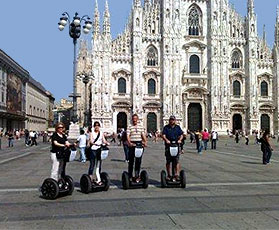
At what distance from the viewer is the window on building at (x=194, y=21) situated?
52.2m

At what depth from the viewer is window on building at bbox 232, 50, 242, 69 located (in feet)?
173

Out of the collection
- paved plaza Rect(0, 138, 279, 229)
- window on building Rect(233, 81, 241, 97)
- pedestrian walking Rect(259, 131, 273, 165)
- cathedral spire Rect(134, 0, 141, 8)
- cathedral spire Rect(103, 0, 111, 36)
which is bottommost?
paved plaza Rect(0, 138, 279, 229)

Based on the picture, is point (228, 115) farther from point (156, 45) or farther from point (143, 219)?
point (143, 219)

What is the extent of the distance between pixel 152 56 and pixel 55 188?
145ft

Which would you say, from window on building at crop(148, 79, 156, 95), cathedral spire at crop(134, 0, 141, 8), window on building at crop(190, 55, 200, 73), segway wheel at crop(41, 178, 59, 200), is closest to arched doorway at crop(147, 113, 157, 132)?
window on building at crop(148, 79, 156, 95)

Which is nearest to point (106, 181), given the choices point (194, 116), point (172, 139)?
point (172, 139)

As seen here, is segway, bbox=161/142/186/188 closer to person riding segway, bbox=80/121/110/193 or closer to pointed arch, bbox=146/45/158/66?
person riding segway, bbox=80/121/110/193

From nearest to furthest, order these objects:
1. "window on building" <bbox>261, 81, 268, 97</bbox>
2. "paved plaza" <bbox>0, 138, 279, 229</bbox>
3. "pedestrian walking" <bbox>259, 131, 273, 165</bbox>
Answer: "paved plaza" <bbox>0, 138, 279, 229</bbox> → "pedestrian walking" <bbox>259, 131, 273, 165</bbox> → "window on building" <bbox>261, 81, 268, 97</bbox>

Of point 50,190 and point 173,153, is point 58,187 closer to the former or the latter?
point 50,190

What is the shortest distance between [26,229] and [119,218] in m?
1.47

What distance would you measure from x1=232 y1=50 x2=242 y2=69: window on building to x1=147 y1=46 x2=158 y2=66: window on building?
11.4 m

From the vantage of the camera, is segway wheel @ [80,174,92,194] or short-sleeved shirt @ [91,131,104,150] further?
short-sleeved shirt @ [91,131,104,150]

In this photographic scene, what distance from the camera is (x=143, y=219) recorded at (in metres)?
5.96

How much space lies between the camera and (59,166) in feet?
26.7
